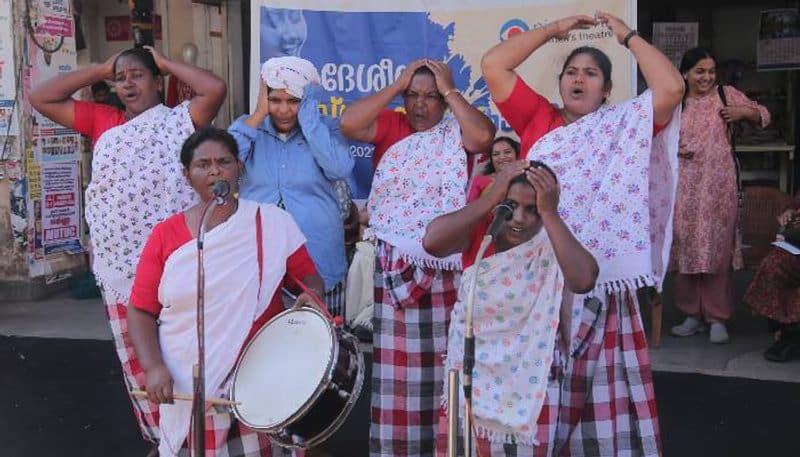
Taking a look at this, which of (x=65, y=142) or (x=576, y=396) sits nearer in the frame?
(x=576, y=396)

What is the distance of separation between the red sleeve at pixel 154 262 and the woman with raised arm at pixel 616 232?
1.16m

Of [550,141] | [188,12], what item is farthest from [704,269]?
[188,12]

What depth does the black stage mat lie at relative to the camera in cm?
458

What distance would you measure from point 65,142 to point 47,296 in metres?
1.26

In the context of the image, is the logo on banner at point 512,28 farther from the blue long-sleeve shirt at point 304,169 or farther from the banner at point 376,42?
the blue long-sleeve shirt at point 304,169

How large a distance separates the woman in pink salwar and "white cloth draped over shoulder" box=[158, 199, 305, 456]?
3620 mm

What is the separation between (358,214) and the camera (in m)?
5.27

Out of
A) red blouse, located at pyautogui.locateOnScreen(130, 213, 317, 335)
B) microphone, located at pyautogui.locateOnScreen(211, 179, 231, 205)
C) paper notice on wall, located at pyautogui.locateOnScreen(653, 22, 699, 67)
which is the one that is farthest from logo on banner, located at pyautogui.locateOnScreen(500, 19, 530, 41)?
paper notice on wall, located at pyautogui.locateOnScreen(653, 22, 699, 67)

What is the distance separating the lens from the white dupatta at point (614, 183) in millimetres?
2984

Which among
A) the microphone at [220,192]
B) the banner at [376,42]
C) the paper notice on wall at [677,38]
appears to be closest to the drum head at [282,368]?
the microphone at [220,192]

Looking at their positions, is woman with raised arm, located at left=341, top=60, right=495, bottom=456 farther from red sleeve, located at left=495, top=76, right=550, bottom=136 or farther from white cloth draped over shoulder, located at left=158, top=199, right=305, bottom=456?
white cloth draped over shoulder, located at left=158, top=199, right=305, bottom=456

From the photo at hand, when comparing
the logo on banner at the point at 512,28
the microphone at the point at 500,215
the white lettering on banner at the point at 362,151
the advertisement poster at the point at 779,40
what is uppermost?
the advertisement poster at the point at 779,40

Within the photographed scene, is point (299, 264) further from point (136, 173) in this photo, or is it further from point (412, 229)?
point (136, 173)

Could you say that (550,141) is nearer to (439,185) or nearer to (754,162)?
(439,185)
